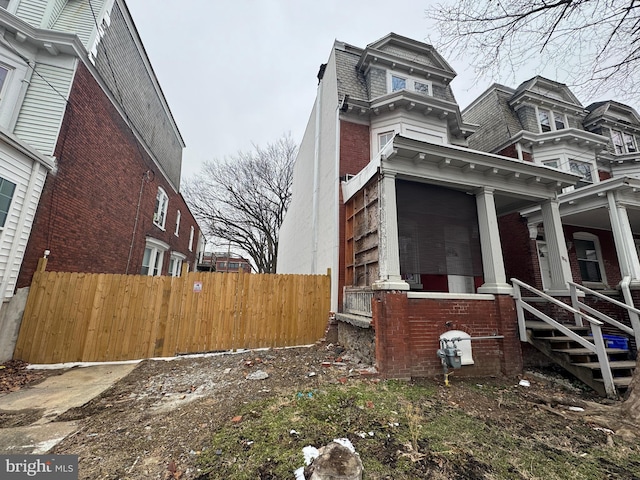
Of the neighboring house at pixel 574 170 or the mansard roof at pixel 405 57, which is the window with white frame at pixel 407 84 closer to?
the mansard roof at pixel 405 57

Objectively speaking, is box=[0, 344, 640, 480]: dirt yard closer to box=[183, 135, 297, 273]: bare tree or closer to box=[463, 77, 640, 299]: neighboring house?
box=[463, 77, 640, 299]: neighboring house

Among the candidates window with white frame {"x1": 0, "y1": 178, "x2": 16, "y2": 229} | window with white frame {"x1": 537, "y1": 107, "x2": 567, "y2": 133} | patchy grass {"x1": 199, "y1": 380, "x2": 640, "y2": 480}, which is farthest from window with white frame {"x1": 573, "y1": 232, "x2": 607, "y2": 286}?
window with white frame {"x1": 0, "y1": 178, "x2": 16, "y2": 229}

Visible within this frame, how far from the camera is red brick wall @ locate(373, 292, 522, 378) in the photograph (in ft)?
15.7

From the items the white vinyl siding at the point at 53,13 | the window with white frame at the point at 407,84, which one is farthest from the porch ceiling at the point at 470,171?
the white vinyl siding at the point at 53,13

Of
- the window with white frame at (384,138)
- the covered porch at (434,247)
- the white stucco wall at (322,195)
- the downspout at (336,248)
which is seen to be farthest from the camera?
the window with white frame at (384,138)

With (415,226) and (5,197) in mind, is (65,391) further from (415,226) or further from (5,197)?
(415,226)

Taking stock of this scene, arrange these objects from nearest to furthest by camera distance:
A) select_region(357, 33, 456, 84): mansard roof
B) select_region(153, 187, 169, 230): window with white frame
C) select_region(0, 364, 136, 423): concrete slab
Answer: select_region(0, 364, 136, 423): concrete slab, select_region(357, 33, 456, 84): mansard roof, select_region(153, 187, 169, 230): window with white frame

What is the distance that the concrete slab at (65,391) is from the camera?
150 inches

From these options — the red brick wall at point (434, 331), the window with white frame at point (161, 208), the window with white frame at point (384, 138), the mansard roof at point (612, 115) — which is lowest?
the red brick wall at point (434, 331)

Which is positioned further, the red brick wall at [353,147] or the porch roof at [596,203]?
the red brick wall at [353,147]

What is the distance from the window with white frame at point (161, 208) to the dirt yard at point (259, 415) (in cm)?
857

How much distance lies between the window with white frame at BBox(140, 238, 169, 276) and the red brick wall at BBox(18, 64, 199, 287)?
0.85 metres

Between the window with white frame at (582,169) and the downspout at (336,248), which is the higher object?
the window with white frame at (582,169)

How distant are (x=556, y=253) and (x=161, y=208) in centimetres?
Answer: 1580
